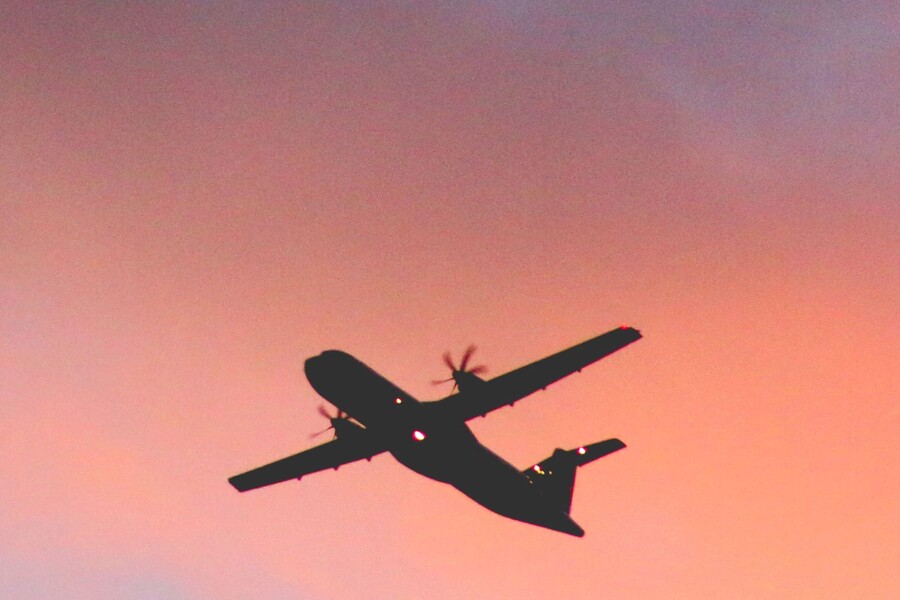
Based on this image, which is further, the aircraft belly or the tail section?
the tail section

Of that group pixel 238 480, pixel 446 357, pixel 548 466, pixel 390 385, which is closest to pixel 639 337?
pixel 446 357

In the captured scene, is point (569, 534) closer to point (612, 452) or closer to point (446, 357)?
point (612, 452)

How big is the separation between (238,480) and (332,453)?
5514mm

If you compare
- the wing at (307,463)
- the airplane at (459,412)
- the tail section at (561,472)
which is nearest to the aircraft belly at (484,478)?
the airplane at (459,412)

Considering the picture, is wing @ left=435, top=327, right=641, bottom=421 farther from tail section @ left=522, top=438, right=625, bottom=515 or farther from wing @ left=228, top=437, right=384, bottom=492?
tail section @ left=522, top=438, right=625, bottom=515

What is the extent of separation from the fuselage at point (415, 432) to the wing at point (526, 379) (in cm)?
83

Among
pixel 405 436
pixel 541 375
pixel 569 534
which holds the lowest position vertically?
pixel 569 534

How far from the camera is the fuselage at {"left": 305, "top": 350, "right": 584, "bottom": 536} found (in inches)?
1382

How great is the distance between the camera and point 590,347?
3591 centimetres

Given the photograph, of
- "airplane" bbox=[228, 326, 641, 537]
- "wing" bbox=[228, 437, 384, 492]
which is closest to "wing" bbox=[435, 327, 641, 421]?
"airplane" bbox=[228, 326, 641, 537]

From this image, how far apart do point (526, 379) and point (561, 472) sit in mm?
11323

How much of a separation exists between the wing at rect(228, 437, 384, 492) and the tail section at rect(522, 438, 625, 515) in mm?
9242

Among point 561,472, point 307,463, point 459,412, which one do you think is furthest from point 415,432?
point 561,472

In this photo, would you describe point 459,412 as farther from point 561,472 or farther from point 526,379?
point 561,472
